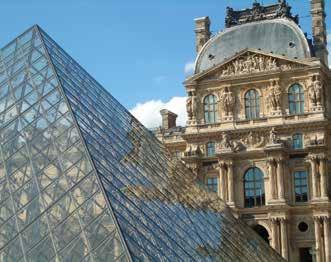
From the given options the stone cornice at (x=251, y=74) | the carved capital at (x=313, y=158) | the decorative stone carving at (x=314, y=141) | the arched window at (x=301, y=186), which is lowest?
the arched window at (x=301, y=186)

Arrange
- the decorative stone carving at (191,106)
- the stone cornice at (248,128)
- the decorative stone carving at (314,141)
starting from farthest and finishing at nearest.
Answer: the decorative stone carving at (191,106) → the stone cornice at (248,128) → the decorative stone carving at (314,141)

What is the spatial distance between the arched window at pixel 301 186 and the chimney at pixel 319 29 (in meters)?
7.42

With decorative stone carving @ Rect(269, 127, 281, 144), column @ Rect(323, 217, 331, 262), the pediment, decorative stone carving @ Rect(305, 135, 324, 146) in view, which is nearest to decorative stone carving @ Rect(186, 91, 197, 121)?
the pediment

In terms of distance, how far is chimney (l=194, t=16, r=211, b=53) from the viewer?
48025mm

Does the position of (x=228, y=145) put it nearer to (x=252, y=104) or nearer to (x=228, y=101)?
(x=228, y=101)

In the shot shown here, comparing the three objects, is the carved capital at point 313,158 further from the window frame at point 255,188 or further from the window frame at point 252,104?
the window frame at point 252,104

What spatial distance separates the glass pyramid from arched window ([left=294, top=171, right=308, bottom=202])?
700 inches

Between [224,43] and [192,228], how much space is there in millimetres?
27813

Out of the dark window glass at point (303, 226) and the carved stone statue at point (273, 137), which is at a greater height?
the carved stone statue at point (273, 137)

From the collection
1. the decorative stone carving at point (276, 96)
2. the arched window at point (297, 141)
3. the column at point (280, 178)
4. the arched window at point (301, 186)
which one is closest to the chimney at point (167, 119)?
the decorative stone carving at point (276, 96)

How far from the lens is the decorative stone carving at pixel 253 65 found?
139 ft

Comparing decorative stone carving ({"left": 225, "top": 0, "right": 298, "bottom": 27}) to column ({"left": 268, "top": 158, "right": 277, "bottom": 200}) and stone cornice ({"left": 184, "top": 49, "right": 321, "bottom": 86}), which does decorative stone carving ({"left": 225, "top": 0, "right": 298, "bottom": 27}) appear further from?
column ({"left": 268, "top": 158, "right": 277, "bottom": 200})

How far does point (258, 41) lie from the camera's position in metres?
44.2

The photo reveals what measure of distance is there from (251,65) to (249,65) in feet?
0.41
